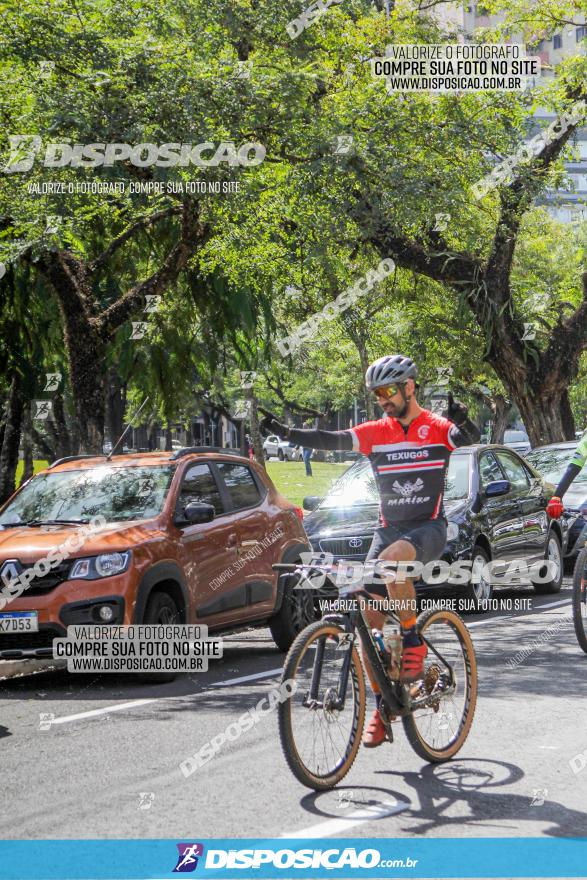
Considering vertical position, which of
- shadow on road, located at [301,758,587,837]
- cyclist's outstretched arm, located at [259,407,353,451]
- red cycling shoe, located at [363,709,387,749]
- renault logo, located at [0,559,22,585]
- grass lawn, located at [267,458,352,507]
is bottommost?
grass lawn, located at [267,458,352,507]

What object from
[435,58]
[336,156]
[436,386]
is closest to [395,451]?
[336,156]

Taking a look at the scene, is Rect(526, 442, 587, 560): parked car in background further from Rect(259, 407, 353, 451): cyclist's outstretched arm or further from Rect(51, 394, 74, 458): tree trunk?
Rect(51, 394, 74, 458): tree trunk

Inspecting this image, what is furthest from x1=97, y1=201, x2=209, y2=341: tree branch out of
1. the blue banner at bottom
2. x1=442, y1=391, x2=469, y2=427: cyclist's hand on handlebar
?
the blue banner at bottom

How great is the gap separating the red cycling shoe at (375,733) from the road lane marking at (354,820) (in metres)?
0.39

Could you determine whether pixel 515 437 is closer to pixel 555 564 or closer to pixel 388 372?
pixel 555 564

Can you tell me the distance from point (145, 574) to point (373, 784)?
3.57 m

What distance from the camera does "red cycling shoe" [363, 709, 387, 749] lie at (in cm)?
598

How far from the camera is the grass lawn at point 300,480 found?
38500mm

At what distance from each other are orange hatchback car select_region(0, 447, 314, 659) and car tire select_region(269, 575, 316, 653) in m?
0.01

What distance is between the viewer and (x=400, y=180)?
50.6 ft

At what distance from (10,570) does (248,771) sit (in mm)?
3518

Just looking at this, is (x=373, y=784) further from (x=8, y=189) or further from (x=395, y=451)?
(x=8, y=189)

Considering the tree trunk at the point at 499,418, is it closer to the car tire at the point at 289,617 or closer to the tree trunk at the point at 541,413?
A: the tree trunk at the point at 541,413

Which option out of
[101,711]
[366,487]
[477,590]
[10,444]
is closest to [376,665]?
[101,711]
